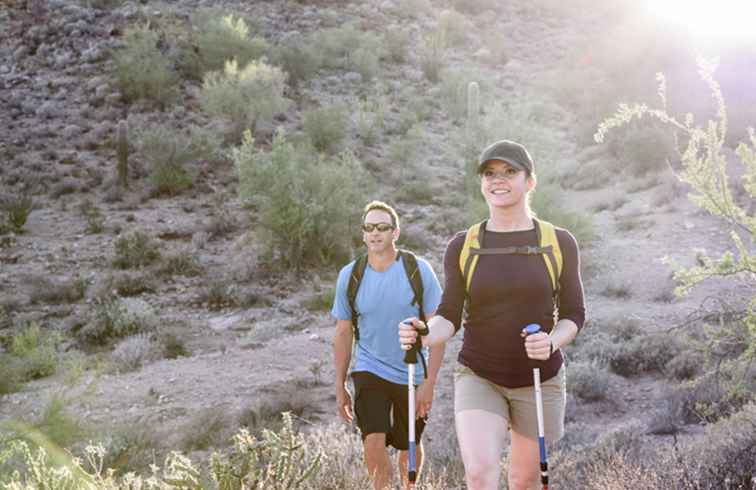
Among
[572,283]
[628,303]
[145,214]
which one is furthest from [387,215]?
[145,214]

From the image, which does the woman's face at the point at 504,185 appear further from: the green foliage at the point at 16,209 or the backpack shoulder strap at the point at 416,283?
the green foliage at the point at 16,209

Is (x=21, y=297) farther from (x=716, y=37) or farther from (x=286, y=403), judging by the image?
(x=716, y=37)

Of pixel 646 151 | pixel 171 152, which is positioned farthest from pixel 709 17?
pixel 171 152

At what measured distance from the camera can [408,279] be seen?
13.2 feet

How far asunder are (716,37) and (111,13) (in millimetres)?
23242

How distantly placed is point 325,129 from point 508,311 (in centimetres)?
1845

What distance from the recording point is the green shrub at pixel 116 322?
10.8 metres

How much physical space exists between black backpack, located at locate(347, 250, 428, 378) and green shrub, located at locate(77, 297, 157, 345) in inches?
302

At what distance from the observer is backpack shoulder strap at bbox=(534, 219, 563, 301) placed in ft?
9.93

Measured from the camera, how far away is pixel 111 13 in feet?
96.2

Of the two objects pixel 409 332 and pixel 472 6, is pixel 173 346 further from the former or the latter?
pixel 472 6

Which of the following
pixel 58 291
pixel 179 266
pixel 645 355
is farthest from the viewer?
pixel 179 266

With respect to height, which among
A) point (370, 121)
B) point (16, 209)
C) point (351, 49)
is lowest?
point (16, 209)

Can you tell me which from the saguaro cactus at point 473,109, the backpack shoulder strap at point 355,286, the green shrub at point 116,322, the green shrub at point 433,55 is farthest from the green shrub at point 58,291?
the green shrub at point 433,55
